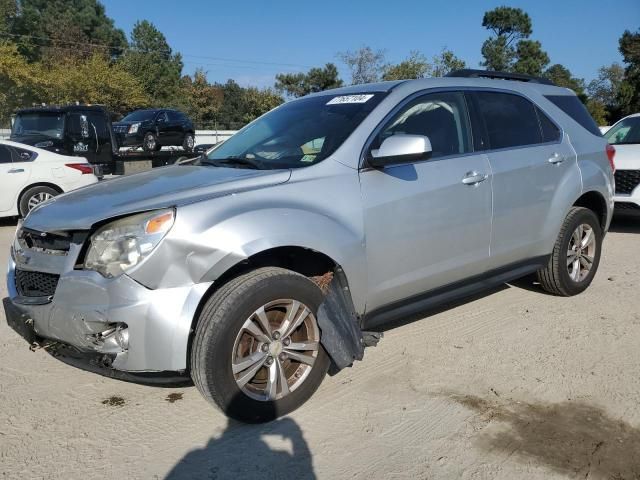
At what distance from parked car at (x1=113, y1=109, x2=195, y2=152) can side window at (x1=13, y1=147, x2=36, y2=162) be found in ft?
29.2

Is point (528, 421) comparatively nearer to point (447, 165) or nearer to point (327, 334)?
point (327, 334)

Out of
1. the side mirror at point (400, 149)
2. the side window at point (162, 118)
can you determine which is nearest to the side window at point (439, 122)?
the side mirror at point (400, 149)

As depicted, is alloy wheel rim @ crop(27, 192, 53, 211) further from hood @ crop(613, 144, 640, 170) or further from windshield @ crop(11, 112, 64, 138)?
hood @ crop(613, 144, 640, 170)

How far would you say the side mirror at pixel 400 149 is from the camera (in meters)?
3.29

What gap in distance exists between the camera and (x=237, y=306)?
2.80 m

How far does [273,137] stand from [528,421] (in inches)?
94.7

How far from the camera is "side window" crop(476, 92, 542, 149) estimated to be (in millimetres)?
4215

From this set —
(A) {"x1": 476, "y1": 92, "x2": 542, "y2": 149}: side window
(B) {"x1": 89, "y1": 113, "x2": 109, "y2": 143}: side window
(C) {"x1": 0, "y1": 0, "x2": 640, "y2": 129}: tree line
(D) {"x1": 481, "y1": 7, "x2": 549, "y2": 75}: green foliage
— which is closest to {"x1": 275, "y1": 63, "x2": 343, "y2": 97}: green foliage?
(C) {"x1": 0, "y1": 0, "x2": 640, "y2": 129}: tree line

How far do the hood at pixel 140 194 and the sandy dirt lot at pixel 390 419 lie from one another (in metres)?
1.06

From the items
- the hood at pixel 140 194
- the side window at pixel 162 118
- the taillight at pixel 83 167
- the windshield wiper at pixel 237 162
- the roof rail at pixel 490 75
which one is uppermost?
the side window at pixel 162 118

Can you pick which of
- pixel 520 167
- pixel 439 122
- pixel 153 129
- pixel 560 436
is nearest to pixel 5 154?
pixel 439 122

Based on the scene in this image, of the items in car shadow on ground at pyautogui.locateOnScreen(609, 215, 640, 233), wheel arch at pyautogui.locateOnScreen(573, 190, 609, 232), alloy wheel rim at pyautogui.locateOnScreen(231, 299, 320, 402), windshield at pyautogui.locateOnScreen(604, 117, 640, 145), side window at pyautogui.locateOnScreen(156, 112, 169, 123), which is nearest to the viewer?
alloy wheel rim at pyautogui.locateOnScreen(231, 299, 320, 402)

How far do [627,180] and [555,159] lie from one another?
13.9 feet

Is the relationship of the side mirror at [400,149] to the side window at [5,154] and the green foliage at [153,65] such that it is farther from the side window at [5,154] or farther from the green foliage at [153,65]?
the green foliage at [153,65]
